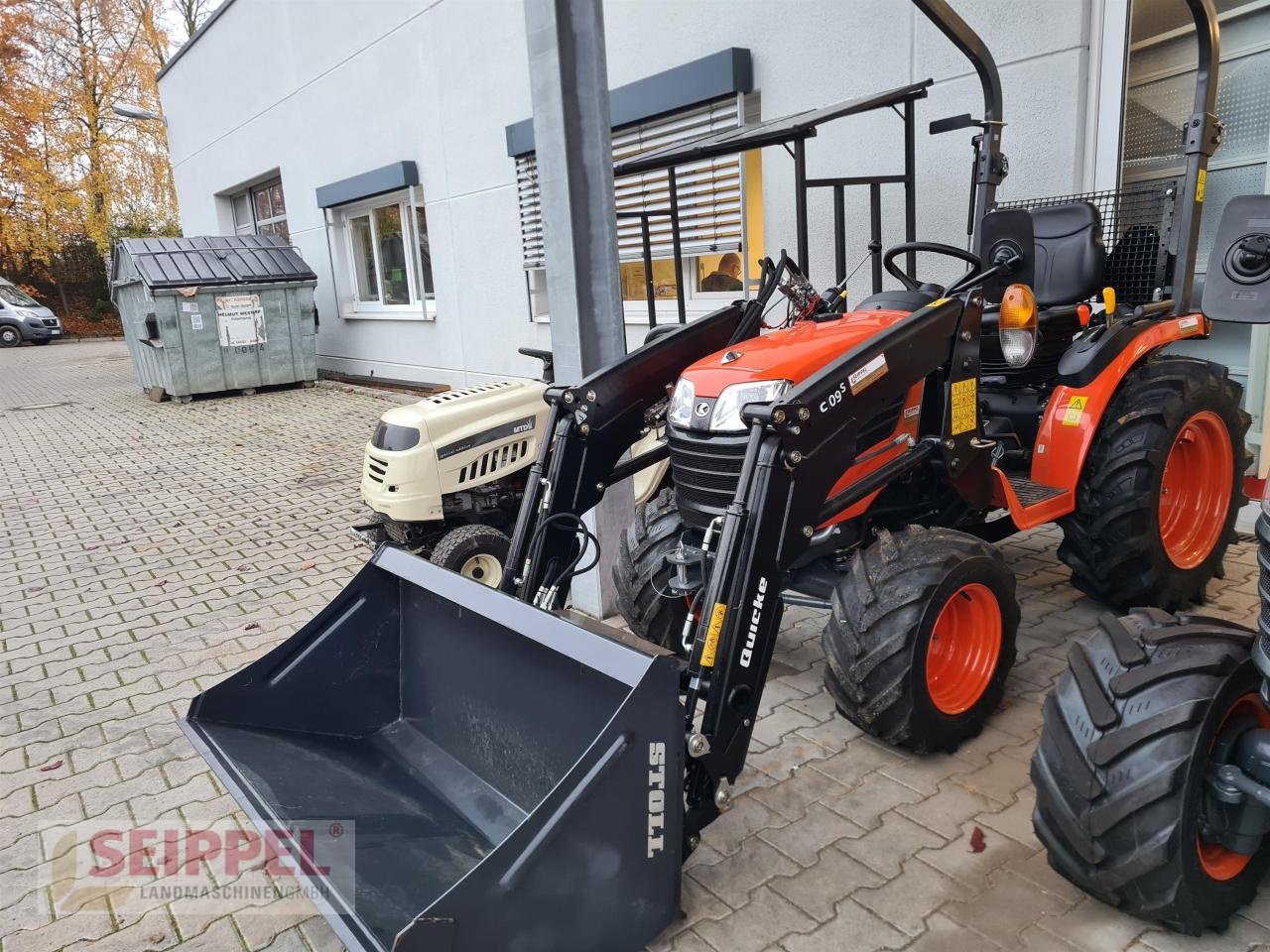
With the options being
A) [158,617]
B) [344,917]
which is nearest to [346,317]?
[158,617]

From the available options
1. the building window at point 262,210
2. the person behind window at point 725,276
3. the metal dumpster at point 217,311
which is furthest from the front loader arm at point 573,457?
the building window at point 262,210

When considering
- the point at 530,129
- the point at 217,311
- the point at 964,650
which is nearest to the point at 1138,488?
the point at 964,650

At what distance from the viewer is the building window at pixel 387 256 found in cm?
1138

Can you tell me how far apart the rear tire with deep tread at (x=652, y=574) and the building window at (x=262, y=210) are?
13.1m

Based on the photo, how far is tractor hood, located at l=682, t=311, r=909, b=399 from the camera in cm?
284

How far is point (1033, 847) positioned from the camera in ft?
8.41

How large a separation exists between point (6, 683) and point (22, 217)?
98.0ft

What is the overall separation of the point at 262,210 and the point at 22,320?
1309cm

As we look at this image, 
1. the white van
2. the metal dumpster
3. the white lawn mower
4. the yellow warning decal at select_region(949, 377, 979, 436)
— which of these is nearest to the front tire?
the white lawn mower

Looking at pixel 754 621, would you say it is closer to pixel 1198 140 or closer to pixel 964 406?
pixel 964 406

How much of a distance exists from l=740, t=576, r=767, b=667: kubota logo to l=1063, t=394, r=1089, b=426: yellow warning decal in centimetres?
172

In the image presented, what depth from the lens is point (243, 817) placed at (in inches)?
116

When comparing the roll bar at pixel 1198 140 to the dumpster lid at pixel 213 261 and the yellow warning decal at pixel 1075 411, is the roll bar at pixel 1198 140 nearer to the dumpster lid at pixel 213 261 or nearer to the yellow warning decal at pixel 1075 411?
the yellow warning decal at pixel 1075 411

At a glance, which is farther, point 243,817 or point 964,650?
point 964,650
